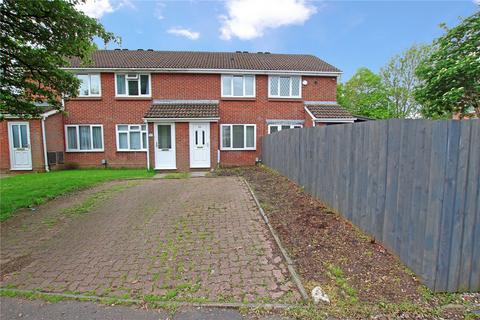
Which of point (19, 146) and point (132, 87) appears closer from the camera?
point (19, 146)

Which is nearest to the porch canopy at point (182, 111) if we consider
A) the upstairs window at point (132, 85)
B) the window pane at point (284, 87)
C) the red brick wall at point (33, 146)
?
the upstairs window at point (132, 85)

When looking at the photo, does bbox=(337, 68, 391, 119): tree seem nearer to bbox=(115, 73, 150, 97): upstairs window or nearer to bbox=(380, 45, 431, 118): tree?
bbox=(380, 45, 431, 118): tree

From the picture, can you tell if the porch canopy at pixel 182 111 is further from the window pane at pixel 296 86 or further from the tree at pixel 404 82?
the tree at pixel 404 82

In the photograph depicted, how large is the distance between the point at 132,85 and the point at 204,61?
4659 millimetres

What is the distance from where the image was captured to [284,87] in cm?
1445

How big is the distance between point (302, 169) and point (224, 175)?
4.60 m

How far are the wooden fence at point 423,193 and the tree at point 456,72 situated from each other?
30.6ft

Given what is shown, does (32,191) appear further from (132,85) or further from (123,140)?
(132,85)

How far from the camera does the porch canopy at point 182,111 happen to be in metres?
11.9

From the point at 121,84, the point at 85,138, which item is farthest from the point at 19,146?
the point at 121,84

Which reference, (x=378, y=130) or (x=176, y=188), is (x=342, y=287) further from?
(x=176, y=188)

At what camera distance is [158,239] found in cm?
421

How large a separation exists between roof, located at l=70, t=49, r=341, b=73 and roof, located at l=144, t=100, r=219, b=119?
1940 millimetres

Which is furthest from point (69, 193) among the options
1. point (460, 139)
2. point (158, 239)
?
point (460, 139)
